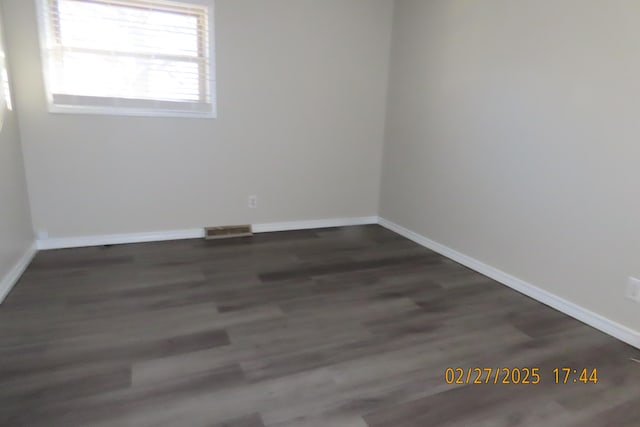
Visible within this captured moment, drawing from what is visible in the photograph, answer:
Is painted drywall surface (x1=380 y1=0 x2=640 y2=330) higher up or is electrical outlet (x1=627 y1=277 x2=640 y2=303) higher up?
painted drywall surface (x1=380 y1=0 x2=640 y2=330)

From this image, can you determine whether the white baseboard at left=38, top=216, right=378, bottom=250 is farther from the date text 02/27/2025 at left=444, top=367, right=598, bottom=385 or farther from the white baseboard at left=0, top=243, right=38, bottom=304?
the date text 02/27/2025 at left=444, top=367, right=598, bottom=385

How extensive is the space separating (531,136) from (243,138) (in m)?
2.34

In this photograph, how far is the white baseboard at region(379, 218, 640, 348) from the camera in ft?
7.17

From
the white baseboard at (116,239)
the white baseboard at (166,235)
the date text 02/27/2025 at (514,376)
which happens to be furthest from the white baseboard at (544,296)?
the white baseboard at (116,239)

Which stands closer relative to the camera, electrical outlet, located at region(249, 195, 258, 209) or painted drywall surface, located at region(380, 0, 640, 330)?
painted drywall surface, located at region(380, 0, 640, 330)

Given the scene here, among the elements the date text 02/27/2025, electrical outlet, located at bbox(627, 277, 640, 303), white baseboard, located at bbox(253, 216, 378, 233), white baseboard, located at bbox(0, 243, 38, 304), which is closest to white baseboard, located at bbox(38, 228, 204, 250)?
white baseboard, located at bbox(0, 243, 38, 304)

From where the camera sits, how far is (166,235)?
3.57 meters

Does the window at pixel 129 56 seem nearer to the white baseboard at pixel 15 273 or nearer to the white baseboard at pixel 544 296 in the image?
the white baseboard at pixel 15 273

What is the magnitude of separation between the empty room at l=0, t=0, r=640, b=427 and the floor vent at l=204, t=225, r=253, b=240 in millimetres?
21

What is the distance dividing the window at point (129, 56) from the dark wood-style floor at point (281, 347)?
125cm

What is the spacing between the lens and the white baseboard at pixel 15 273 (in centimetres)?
242

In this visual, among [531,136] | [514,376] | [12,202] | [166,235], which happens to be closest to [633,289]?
[514,376]

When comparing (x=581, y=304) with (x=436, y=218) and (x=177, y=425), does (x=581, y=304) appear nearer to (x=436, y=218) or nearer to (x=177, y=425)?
(x=436, y=218)

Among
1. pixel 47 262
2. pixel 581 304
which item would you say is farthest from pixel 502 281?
pixel 47 262
